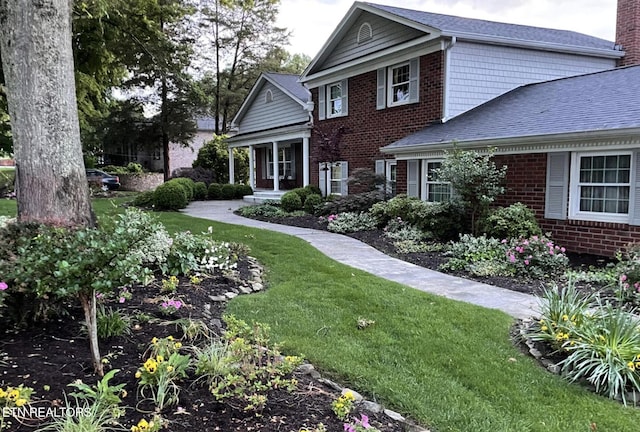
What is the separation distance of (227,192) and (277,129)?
4.66 m

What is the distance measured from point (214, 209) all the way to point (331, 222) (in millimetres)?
6553

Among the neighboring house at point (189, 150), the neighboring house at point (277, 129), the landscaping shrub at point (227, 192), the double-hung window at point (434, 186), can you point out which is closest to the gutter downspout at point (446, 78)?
the double-hung window at point (434, 186)

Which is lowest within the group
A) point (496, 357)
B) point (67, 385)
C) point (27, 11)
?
point (496, 357)

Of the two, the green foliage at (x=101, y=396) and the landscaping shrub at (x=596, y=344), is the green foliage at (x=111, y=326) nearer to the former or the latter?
the green foliage at (x=101, y=396)

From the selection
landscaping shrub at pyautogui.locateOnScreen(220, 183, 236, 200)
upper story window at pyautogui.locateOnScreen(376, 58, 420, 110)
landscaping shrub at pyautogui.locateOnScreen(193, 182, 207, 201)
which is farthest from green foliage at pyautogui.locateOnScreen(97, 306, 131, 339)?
landscaping shrub at pyautogui.locateOnScreen(220, 183, 236, 200)

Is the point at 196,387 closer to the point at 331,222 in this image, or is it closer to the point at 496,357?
the point at 496,357

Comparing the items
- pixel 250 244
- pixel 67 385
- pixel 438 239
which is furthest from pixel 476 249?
pixel 67 385

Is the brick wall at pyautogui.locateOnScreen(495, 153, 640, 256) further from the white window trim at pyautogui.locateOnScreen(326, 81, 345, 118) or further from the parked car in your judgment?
the parked car

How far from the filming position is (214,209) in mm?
17141

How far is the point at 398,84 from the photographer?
542 inches

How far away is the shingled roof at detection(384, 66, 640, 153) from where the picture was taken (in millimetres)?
8062

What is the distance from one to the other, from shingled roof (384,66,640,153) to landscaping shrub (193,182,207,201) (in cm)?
1210

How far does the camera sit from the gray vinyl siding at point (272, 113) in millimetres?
19312

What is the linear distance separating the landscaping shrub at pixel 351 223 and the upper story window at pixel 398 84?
3.88 metres
